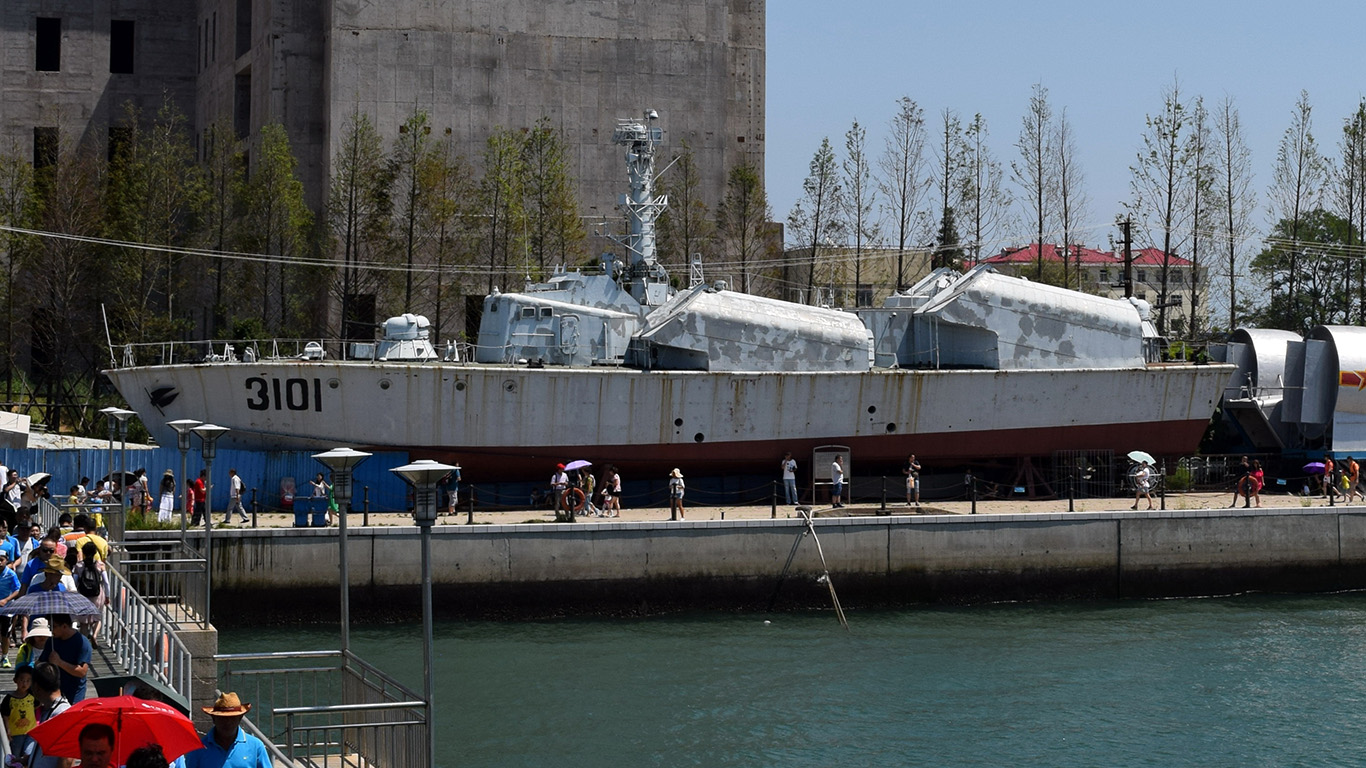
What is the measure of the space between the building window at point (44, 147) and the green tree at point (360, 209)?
14.6m

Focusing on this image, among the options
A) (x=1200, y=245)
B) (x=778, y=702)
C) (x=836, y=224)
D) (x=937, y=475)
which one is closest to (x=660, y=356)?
(x=937, y=475)

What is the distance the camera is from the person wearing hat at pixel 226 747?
38.5ft

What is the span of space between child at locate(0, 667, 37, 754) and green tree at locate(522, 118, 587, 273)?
44.2 metres

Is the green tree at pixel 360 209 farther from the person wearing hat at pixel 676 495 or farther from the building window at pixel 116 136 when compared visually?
the person wearing hat at pixel 676 495

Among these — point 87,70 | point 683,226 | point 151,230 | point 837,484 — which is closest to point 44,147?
point 87,70

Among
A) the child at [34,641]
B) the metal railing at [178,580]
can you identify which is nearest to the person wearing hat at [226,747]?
the child at [34,641]

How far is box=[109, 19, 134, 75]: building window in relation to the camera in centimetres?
7238

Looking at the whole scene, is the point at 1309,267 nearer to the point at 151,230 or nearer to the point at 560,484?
the point at 560,484

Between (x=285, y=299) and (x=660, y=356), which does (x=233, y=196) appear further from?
(x=660, y=356)

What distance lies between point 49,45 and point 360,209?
2637 centimetres

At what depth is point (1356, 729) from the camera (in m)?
24.7

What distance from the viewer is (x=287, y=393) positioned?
123 feet

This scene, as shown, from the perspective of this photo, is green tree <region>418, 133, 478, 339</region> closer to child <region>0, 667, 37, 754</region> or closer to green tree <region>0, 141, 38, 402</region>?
green tree <region>0, 141, 38, 402</region>

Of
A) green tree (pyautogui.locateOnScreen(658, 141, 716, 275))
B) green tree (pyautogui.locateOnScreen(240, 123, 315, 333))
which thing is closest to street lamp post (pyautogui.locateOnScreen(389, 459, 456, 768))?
green tree (pyautogui.locateOnScreen(240, 123, 315, 333))
